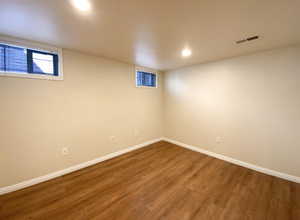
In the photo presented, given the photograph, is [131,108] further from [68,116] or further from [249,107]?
[249,107]

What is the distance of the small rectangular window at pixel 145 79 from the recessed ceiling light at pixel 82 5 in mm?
2309

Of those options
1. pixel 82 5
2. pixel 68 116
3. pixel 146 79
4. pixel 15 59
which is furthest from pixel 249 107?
pixel 15 59

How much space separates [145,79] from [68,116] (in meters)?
2.28

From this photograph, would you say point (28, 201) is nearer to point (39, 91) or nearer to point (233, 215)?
point (39, 91)

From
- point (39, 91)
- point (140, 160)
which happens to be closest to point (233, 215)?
point (140, 160)

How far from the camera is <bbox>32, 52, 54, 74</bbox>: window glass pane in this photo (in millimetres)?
2088

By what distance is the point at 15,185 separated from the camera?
1945 millimetres

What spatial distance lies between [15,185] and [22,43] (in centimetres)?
217

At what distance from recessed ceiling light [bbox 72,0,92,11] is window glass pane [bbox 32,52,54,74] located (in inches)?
54.6

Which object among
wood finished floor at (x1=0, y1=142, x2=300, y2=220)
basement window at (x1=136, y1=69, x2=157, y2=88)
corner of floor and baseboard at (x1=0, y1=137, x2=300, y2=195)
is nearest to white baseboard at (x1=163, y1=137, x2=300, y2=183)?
corner of floor and baseboard at (x1=0, y1=137, x2=300, y2=195)

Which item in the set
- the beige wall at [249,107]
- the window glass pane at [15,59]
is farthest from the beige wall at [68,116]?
the beige wall at [249,107]

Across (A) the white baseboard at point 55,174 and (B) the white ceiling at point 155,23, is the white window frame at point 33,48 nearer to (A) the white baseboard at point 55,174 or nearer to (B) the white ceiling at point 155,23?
(B) the white ceiling at point 155,23

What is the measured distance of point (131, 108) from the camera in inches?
136

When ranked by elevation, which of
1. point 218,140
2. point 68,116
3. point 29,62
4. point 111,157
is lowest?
point 111,157
